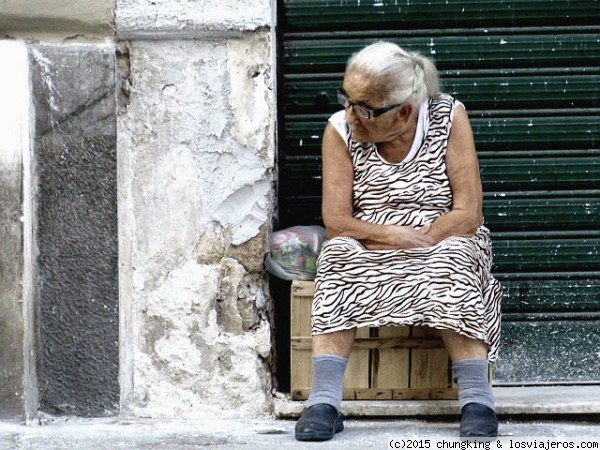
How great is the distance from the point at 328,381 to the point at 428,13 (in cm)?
155

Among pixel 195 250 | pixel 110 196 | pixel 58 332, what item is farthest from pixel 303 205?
pixel 58 332

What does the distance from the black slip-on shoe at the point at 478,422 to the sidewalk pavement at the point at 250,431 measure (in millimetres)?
101

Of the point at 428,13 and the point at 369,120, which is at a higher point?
the point at 428,13

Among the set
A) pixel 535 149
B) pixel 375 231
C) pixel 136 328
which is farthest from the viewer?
pixel 535 149

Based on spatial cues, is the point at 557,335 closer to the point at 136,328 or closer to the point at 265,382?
the point at 265,382

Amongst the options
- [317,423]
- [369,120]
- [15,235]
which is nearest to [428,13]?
[369,120]

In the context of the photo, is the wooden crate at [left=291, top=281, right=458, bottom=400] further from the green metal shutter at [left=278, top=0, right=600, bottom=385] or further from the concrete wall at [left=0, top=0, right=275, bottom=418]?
the green metal shutter at [left=278, top=0, right=600, bottom=385]

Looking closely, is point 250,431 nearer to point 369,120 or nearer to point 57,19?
point 369,120

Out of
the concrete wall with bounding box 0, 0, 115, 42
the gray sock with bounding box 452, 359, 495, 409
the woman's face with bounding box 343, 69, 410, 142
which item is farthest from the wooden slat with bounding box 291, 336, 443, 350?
the concrete wall with bounding box 0, 0, 115, 42

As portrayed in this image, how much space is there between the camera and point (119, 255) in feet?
13.4

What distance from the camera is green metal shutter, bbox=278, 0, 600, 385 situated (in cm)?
436

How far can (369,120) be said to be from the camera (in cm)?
389

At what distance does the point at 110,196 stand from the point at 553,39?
Answer: 186cm

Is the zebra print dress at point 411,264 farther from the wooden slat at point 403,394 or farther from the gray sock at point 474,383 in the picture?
the wooden slat at point 403,394
